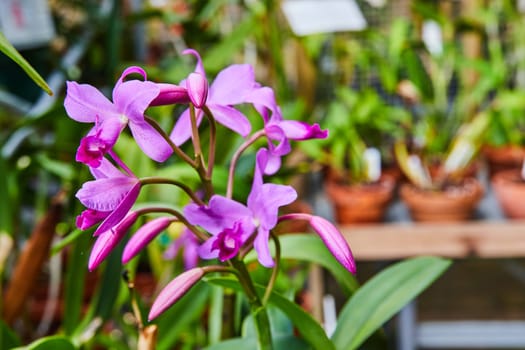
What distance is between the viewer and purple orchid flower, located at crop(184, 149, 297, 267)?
0.37 metres

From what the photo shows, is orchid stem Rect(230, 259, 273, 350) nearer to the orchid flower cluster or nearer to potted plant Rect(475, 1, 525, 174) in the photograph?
the orchid flower cluster

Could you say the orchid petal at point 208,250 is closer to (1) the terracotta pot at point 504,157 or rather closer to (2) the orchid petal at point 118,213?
(2) the orchid petal at point 118,213

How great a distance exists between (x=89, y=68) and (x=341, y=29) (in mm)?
684

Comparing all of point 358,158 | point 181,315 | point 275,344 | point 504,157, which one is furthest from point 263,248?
point 504,157

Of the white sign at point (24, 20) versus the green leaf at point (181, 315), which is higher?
the white sign at point (24, 20)

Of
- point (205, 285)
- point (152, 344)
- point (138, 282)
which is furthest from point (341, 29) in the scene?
point (152, 344)

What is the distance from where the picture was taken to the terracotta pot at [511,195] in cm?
137

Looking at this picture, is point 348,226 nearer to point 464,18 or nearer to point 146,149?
point 464,18

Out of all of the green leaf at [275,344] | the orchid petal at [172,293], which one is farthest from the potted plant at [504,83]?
the orchid petal at [172,293]

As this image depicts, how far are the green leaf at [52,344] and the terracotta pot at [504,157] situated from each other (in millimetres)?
1321

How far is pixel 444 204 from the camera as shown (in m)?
1.38

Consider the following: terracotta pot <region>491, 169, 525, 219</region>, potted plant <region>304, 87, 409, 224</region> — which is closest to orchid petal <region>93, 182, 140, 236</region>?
potted plant <region>304, 87, 409, 224</region>

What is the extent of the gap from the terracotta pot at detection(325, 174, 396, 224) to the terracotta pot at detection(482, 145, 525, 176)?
1.08 feet

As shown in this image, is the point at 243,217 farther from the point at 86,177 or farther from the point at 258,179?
the point at 86,177
